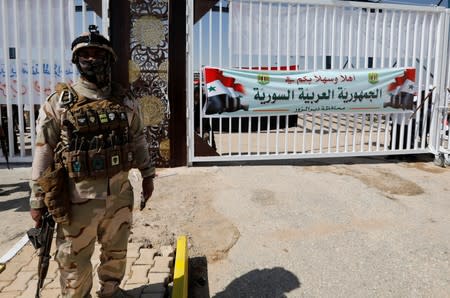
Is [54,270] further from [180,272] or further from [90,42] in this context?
[90,42]

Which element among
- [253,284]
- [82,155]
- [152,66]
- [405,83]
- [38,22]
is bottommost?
[253,284]

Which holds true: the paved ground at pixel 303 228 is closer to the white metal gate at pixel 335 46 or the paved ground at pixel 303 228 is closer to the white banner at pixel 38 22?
the white metal gate at pixel 335 46

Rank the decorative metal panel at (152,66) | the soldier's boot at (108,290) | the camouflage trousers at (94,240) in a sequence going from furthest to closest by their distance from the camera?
→ 1. the decorative metal panel at (152,66)
2. the soldier's boot at (108,290)
3. the camouflage trousers at (94,240)

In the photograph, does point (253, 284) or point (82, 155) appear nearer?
point (82, 155)

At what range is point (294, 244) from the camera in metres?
3.77

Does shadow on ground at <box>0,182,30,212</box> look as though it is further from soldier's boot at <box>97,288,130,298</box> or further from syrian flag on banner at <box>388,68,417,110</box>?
syrian flag on banner at <box>388,68,417,110</box>

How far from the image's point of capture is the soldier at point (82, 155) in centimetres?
210

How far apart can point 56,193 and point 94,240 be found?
1.26 ft

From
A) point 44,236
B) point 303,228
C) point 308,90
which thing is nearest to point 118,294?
point 44,236

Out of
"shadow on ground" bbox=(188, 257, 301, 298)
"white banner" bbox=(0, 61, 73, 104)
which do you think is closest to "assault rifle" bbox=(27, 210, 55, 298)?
"shadow on ground" bbox=(188, 257, 301, 298)

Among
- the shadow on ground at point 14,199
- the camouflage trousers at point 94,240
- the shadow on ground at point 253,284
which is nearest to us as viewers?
the camouflage trousers at point 94,240

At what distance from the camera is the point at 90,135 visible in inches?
83.6

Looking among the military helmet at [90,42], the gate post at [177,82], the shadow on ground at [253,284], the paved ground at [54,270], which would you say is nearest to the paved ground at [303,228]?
Result: the shadow on ground at [253,284]

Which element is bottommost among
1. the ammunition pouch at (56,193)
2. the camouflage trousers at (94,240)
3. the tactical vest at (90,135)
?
the camouflage trousers at (94,240)
